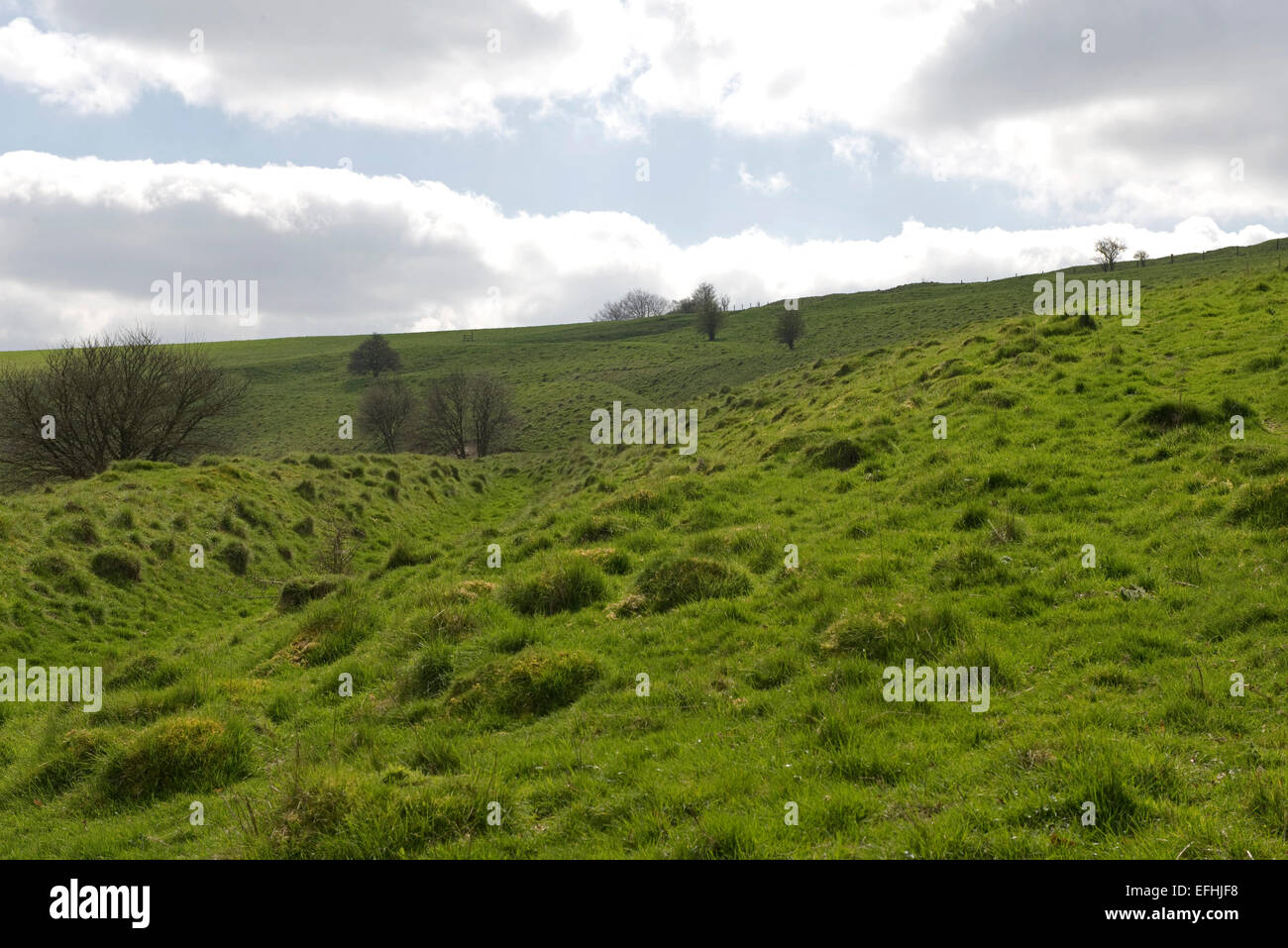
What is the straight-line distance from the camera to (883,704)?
7.21 m

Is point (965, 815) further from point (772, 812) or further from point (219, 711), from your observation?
point (219, 711)

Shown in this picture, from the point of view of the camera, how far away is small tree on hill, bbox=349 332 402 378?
92062 millimetres

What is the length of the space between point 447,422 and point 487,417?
3431mm

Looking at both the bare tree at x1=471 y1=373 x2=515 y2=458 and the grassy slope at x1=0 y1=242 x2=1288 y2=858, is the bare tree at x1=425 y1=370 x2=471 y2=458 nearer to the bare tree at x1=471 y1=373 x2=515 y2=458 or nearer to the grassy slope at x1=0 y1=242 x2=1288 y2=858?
the bare tree at x1=471 y1=373 x2=515 y2=458

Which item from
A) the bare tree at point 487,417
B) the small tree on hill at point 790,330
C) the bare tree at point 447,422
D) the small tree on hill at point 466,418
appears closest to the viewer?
the bare tree at point 447,422

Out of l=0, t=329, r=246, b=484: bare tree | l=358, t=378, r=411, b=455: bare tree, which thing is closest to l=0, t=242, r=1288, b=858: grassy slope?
l=0, t=329, r=246, b=484: bare tree

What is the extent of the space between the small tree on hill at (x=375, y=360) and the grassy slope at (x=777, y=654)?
73532 mm

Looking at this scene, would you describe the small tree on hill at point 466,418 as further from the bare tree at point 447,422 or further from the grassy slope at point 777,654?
the grassy slope at point 777,654

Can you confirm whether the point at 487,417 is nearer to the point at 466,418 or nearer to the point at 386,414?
the point at 466,418

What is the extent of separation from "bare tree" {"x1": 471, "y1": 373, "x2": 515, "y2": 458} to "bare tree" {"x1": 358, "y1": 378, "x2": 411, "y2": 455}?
19.3 feet

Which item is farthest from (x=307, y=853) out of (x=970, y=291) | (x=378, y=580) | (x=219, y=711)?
(x=970, y=291)

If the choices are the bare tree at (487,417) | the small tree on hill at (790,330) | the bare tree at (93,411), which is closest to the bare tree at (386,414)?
the bare tree at (487,417)

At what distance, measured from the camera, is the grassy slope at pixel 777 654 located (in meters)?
5.66

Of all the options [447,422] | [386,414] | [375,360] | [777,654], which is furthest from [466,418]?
[777,654]
